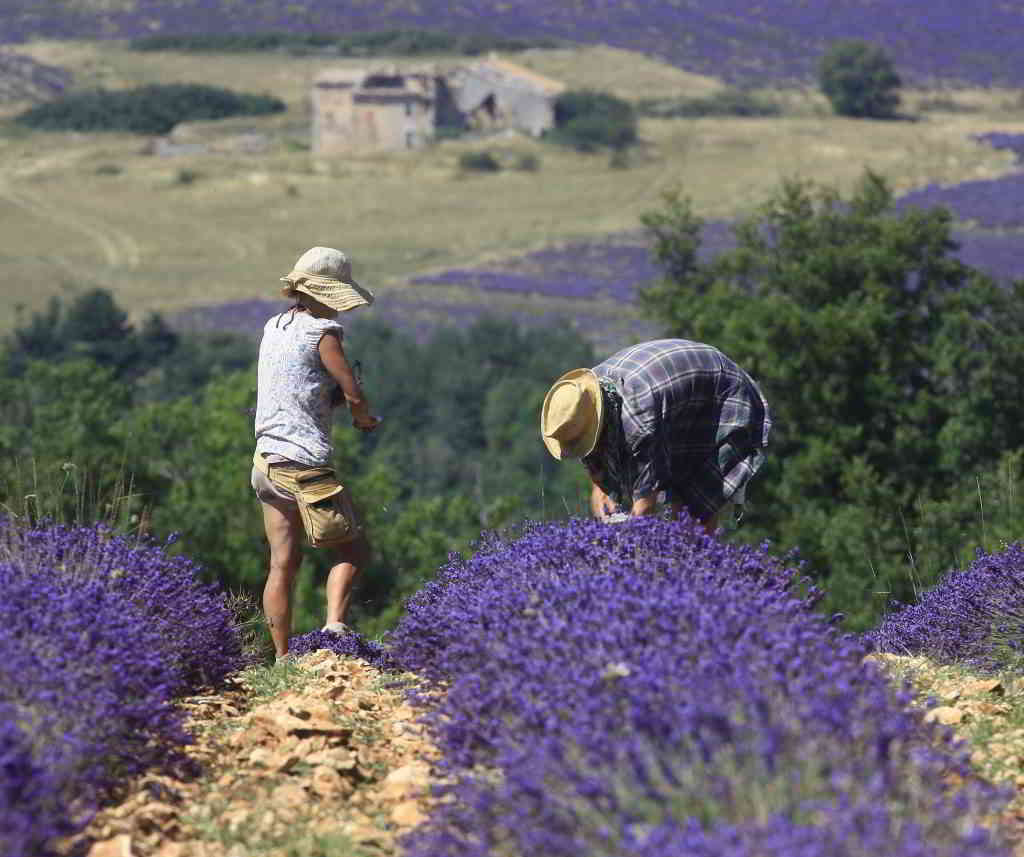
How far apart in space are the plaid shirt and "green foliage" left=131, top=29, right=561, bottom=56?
150 meters

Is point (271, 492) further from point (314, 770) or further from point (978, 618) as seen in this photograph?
point (978, 618)

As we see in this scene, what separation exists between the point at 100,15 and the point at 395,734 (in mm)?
181765

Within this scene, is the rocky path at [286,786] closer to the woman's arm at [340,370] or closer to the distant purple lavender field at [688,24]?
the woman's arm at [340,370]

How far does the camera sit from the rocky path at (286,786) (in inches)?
143

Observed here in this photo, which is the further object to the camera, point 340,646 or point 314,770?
point 340,646

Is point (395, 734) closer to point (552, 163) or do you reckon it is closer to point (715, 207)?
→ point (715, 207)

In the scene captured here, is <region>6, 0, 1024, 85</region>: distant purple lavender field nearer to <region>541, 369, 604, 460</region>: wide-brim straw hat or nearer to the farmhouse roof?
the farmhouse roof

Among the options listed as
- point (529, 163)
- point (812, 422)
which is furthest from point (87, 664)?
point (529, 163)

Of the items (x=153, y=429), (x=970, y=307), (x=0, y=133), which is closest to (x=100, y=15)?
(x=0, y=133)

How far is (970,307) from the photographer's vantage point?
1055 inches

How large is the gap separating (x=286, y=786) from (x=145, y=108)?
397 ft

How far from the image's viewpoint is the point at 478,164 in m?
97.3

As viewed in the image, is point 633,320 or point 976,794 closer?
point 976,794

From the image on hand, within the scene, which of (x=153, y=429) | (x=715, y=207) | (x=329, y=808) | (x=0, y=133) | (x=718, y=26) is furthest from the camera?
(x=718, y=26)
